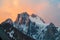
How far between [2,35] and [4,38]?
0.92ft

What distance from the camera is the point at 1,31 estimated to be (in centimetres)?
2189

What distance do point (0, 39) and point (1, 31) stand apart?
25.0 inches

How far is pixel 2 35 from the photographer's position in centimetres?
2183

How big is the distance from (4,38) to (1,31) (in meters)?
0.60

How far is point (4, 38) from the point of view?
21812 millimetres

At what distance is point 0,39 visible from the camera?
21.8m

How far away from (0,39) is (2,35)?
0.35 m

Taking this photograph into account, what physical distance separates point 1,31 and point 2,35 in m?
0.33
